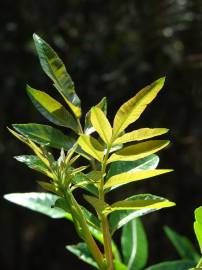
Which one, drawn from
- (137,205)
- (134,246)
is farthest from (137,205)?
(134,246)

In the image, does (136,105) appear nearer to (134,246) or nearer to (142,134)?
(142,134)

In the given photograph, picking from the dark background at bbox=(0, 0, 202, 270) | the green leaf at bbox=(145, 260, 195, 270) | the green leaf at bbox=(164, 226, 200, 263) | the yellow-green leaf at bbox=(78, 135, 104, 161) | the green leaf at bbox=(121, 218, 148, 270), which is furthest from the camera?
the dark background at bbox=(0, 0, 202, 270)

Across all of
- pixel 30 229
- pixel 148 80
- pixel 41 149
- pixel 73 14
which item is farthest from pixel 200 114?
pixel 41 149

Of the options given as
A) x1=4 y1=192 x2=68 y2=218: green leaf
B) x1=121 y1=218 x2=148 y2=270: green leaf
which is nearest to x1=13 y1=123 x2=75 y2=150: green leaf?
x1=4 y1=192 x2=68 y2=218: green leaf

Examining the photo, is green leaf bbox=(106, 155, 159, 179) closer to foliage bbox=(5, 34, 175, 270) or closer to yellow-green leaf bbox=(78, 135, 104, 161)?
foliage bbox=(5, 34, 175, 270)

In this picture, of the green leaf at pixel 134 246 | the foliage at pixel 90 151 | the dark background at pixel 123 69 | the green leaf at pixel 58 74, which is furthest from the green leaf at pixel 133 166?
the dark background at pixel 123 69

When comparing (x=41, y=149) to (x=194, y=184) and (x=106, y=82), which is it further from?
(x=194, y=184)
